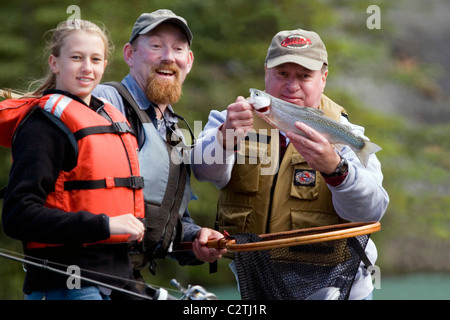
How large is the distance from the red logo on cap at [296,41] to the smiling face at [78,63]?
44.4 inches

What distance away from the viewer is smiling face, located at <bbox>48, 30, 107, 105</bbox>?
288 centimetres

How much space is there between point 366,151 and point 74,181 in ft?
4.52

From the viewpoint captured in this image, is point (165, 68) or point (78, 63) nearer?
point (78, 63)

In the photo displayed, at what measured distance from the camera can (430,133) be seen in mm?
15367

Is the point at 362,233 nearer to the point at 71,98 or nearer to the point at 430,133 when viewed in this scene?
the point at 71,98

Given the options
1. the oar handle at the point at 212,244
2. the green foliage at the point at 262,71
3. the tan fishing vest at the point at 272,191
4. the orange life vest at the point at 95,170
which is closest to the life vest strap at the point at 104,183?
the orange life vest at the point at 95,170

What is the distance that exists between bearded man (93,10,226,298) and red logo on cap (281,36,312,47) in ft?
1.72

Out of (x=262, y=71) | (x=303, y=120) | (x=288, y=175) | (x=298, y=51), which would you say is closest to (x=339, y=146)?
(x=303, y=120)

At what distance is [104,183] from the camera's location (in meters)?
2.79

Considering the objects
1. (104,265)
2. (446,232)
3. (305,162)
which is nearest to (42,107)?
(104,265)

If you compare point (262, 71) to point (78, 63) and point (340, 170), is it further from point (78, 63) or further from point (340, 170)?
point (78, 63)

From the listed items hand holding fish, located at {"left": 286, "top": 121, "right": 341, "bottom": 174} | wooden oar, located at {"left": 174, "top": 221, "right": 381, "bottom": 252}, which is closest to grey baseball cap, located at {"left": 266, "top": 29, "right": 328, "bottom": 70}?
hand holding fish, located at {"left": 286, "top": 121, "right": 341, "bottom": 174}

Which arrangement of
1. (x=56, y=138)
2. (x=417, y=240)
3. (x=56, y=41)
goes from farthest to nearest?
1. (x=417, y=240)
2. (x=56, y=41)
3. (x=56, y=138)

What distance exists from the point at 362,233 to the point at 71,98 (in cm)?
136
